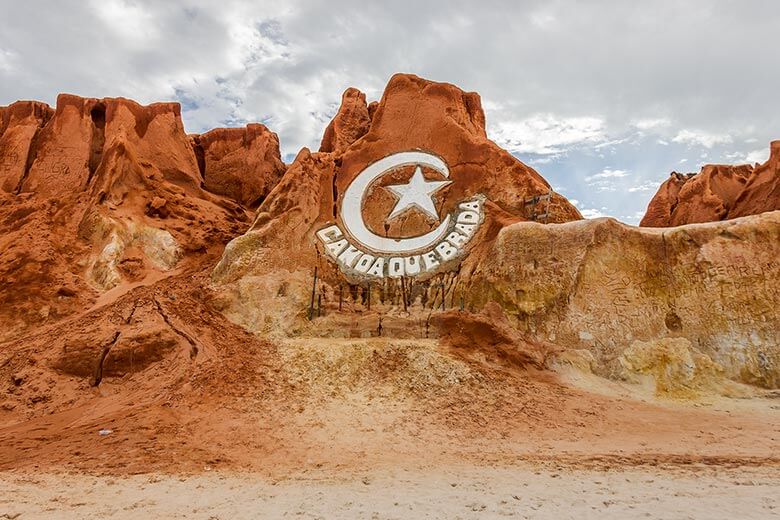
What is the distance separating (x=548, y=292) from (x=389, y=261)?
4.96 meters

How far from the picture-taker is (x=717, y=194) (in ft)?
89.8

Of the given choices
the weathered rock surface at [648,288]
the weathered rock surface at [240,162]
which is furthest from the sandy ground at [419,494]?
the weathered rock surface at [240,162]

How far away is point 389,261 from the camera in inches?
602

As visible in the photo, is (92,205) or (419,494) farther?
(92,205)

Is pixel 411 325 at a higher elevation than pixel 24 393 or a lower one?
higher

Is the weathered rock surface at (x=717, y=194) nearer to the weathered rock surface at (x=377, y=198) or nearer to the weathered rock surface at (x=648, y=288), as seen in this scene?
the weathered rock surface at (x=648, y=288)

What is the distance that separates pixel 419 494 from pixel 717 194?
28497 millimetres

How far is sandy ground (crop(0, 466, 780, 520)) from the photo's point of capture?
5.38 m

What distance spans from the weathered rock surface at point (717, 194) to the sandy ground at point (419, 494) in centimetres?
1921

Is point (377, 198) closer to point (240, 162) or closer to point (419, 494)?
point (240, 162)

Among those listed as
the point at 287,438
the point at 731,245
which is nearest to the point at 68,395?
the point at 287,438

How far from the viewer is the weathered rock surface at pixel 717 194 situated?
22234 mm

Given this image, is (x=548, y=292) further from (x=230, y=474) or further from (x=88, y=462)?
(x=88, y=462)

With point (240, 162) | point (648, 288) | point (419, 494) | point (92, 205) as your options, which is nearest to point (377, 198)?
point (648, 288)
